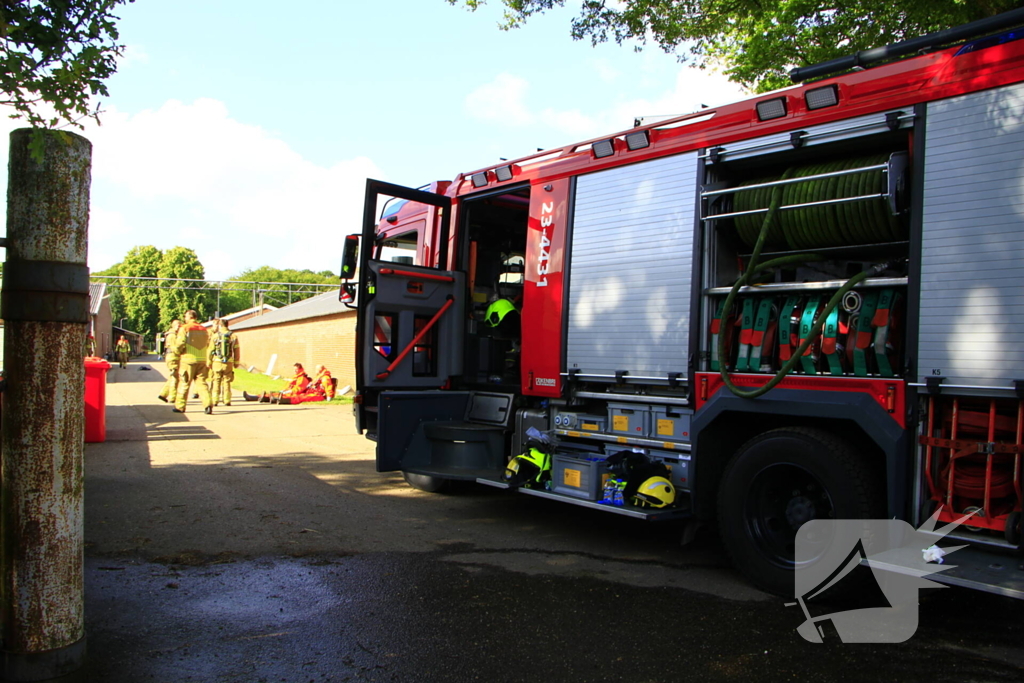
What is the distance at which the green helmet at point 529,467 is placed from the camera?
20.6ft

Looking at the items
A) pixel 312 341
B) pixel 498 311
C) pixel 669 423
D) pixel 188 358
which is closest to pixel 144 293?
pixel 312 341

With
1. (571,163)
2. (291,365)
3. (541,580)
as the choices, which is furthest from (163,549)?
(291,365)

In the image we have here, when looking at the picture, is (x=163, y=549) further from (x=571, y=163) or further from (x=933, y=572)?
(x=933, y=572)

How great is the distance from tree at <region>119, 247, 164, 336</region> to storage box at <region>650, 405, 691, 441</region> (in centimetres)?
9208

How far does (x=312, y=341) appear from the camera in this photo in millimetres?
29906

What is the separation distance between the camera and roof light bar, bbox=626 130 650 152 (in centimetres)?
577

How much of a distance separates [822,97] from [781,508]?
2.54m

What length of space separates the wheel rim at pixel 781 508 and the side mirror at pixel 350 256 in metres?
4.73

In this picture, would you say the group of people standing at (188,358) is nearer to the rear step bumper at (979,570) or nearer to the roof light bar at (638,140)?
the roof light bar at (638,140)

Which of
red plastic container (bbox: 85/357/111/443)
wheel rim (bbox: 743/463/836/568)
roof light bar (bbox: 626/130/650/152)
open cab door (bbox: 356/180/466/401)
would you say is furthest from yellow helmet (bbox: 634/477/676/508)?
red plastic container (bbox: 85/357/111/443)

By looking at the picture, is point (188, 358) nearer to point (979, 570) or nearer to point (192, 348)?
point (192, 348)

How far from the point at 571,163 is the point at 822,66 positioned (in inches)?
81.4

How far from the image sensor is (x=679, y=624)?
4250mm

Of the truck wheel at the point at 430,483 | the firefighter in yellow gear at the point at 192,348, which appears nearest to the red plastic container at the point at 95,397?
the firefighter in yellow gear at the point at 192,348
